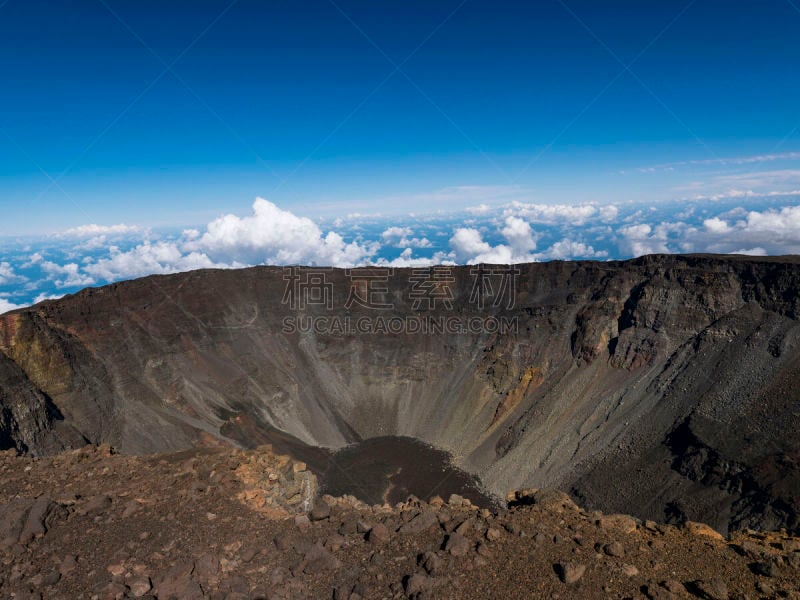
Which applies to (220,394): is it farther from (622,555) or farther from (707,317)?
(707,317)

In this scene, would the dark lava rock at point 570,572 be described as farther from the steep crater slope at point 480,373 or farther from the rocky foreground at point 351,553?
the steep crater slope at point 480,373

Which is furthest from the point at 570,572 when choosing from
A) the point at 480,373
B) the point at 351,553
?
the point at 480,373

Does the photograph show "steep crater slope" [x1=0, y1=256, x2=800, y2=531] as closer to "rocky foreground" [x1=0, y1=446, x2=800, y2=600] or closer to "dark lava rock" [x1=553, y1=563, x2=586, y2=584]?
"rocky foreground" [x1=0, y1=446, x2=800, y2=600]

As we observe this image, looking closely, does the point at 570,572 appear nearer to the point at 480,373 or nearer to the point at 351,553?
the point at 351,553

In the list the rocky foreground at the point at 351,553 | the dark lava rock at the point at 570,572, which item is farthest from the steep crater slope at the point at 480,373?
the dark lava rock at the point at 570,572

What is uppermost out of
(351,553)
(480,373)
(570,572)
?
(570,572)

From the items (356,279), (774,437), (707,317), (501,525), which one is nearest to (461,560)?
(501,525)

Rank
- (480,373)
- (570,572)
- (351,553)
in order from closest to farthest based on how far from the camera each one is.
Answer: (570,572), (351,553), (480,373)
